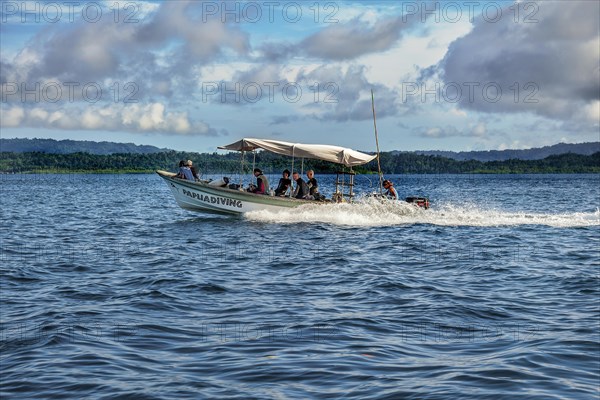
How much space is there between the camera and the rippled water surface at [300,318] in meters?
8.79

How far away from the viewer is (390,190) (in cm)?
3219

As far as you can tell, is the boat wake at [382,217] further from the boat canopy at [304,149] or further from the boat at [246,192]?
the boat canopy at [304,149]

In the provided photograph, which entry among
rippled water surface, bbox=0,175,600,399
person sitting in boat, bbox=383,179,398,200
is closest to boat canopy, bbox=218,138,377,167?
person sitting in boat, bbox=383,179,398,200

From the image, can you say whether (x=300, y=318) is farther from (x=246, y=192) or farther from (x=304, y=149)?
(x=304, y=149)

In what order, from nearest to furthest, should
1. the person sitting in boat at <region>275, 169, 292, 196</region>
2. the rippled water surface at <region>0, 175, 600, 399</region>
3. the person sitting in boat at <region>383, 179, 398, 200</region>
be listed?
1. the rippled water surface at <region>0, 175, 600, 399</region>
2. the person sitting in boat at <region>275, 169, 292, 196</region>
3. the person sitting in boat at <region>383, 179, 398, 200</region>

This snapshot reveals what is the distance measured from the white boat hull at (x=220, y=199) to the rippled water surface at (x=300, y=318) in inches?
208

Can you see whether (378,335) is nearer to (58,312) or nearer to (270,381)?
(270,381)

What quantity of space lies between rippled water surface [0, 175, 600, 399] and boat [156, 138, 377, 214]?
5.41m

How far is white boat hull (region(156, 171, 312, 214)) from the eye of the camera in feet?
99.9

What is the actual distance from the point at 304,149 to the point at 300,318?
19.3 m

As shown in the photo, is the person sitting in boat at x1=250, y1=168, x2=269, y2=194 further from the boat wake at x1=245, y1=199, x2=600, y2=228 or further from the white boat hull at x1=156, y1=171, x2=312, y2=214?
the boat wake at x1=245, y1=199, x2=600, y2=228

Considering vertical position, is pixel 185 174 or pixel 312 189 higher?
pixel 185 174

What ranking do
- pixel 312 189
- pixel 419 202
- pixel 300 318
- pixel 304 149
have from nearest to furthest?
pixel 300 318 → pixel 304 149 → pixel 312 189 → pixel 419 202

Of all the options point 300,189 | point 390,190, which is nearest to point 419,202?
point 390,190
